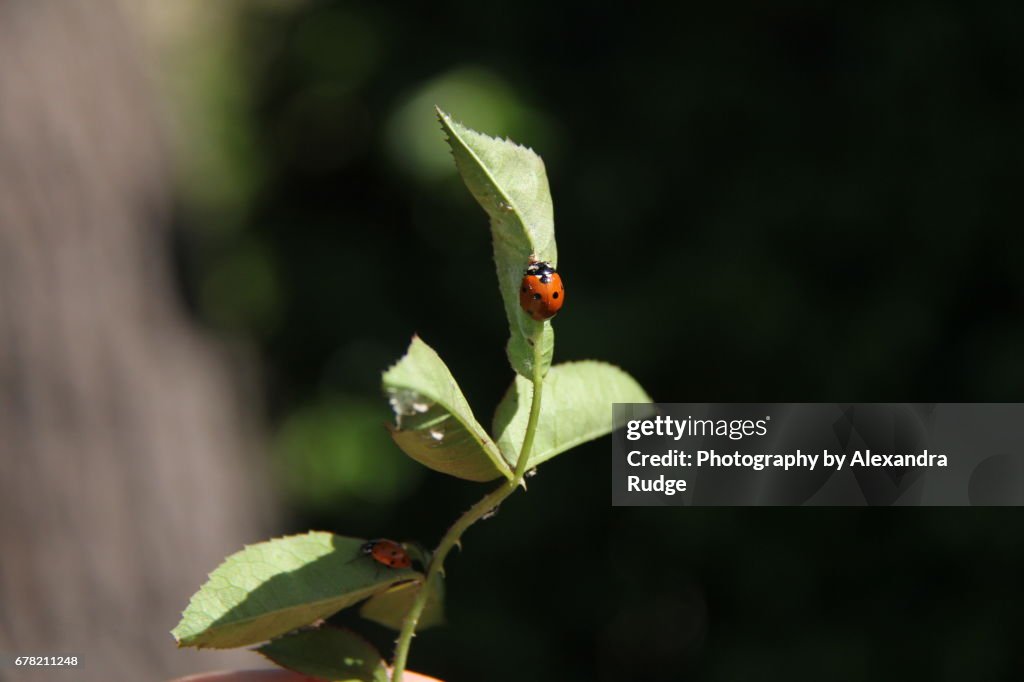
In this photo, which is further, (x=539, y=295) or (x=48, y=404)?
(x=48, y=404)

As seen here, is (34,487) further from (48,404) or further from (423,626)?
(423,626)

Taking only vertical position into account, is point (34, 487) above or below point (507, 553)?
above

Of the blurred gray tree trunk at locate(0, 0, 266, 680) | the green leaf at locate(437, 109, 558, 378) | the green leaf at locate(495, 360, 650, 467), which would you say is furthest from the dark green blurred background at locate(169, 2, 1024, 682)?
the green leaf at locate(437, 109, 558, 378)

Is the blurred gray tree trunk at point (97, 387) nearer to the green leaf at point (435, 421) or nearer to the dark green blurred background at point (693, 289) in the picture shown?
the dark green blurred background at point (693, 289)

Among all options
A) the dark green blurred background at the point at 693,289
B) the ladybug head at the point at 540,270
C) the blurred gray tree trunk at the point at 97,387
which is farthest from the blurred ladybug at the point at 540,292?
the blurred gray tree trunk at the point at 97,387

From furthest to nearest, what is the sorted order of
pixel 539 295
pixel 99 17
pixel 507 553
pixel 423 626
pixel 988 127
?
pixel 99 17
pixel 507 553
pixel 988 127
pixel 423 626
pixel 539 295

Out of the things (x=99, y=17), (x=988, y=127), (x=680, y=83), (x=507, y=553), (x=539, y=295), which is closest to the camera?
(x=539, y=295)

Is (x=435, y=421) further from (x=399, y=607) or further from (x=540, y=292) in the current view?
(x=399, y=607)

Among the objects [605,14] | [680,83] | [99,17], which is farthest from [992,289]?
[99,17]

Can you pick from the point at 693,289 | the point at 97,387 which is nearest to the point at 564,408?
the point at 693,289
